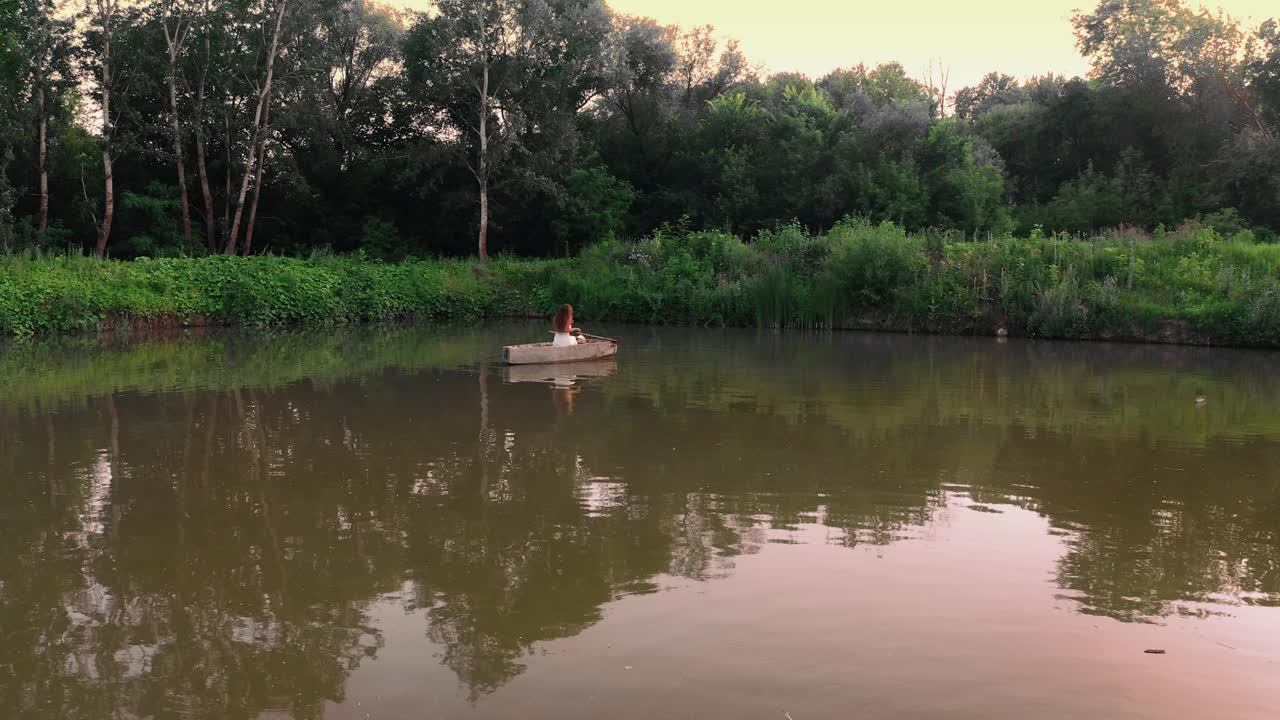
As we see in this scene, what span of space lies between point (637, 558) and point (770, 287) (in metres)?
23.8

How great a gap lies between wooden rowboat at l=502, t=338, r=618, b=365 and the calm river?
13.8 feet

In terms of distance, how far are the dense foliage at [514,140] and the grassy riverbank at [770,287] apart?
6061 mm

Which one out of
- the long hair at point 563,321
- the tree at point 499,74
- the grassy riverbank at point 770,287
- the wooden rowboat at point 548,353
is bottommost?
the wooden rowboat at point 548,353

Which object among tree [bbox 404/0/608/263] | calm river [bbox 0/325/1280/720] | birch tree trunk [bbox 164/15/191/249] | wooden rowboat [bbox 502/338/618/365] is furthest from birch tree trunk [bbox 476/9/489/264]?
calm river [bbox 0/325/1280/720]

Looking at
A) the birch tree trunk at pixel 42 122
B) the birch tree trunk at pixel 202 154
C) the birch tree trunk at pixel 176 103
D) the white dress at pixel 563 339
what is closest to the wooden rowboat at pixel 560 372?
the white dress at pixel 563 339

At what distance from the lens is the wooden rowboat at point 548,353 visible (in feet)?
60.4

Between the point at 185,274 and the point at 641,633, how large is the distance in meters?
27.4

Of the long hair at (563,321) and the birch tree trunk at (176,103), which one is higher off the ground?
the birch tree trunk at (176,103)

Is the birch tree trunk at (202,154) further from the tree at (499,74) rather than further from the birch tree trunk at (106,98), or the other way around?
the tree at (499,74)

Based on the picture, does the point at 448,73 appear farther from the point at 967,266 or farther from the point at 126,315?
the point at 967,266

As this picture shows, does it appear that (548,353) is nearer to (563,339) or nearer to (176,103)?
(563,339)

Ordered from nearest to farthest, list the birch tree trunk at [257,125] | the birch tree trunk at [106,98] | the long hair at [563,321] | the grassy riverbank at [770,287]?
the long hair at [563,321]
the grassy riverbank at [770,287]
the birch tree trunk at [106,98]
the birch tree trunk at [257,125]

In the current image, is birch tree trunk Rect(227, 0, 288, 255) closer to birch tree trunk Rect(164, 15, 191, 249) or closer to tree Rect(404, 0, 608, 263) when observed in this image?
birch tree trunk Rect(164, 15, 191, 249)

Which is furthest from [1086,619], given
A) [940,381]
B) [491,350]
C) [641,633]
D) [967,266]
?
[967,266]
